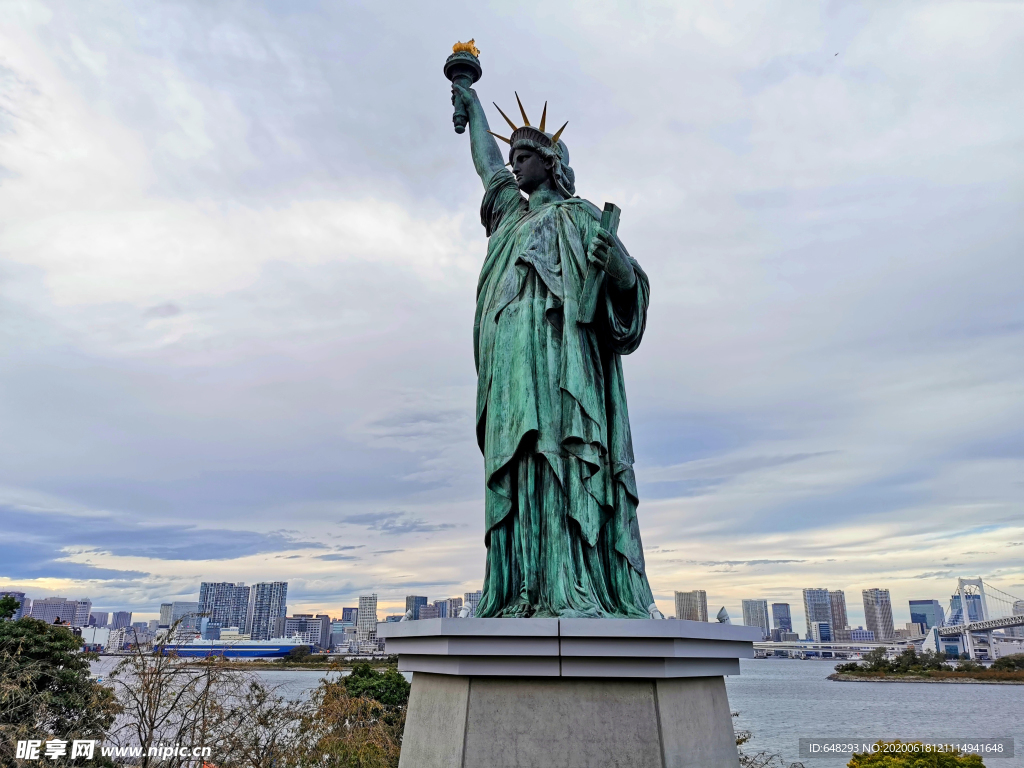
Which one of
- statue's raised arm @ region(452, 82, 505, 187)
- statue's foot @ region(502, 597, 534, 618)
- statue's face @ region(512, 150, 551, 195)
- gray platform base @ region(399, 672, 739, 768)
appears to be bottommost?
gray platform base @ region(399, 672, 739, 768)

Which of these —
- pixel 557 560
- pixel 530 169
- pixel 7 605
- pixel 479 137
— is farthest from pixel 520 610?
pixel 7 605

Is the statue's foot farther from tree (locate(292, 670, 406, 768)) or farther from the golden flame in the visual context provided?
tree (locate(292, 670, 406, 768))

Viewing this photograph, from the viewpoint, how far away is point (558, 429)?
5.11 m

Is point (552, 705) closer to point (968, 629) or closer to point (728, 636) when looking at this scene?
point (728, 636)

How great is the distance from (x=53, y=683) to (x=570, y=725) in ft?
60.4

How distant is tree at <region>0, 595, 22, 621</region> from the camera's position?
1734 centimetres

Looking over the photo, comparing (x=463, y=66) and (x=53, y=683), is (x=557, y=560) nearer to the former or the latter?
(x=463, y=66)

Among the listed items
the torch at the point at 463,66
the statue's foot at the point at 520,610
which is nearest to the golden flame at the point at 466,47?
A: the torch at the point at 463,66

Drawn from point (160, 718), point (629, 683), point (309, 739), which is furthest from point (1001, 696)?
point (629, 683)

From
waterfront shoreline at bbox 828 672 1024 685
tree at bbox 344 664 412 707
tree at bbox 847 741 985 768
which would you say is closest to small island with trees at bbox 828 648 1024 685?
waterfront shoreline at bbox 828 672 1024 685

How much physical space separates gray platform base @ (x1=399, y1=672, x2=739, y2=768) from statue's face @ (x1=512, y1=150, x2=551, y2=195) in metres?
4.26

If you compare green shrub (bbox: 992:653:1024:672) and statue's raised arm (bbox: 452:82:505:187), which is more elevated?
statue's raised arm (bbox: 452:82:505:187)

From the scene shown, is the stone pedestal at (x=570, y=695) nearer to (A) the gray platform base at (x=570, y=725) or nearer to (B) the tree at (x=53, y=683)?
(A) the gray platform base at (x=570, y=725)

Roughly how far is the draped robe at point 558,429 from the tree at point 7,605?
17.7 m
